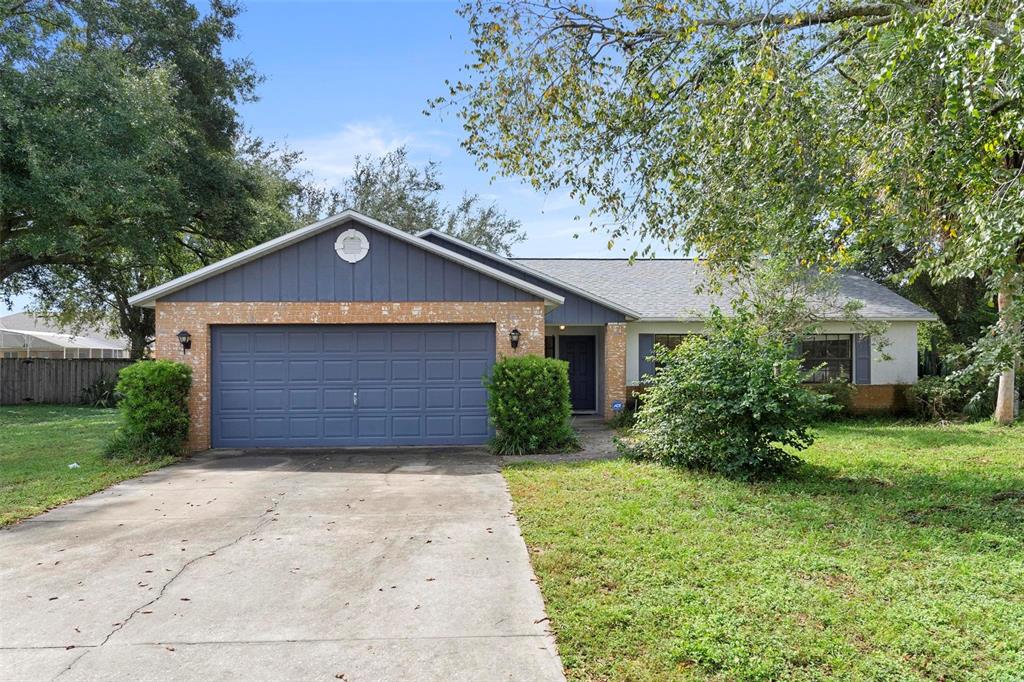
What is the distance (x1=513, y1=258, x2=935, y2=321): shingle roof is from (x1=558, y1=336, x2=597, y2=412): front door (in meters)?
1.50

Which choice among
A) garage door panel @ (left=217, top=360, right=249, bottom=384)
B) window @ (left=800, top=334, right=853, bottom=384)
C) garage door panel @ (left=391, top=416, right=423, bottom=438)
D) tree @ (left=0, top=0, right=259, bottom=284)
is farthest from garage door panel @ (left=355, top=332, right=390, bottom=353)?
window @ (left=800, top=334, right=853, bottom=384)

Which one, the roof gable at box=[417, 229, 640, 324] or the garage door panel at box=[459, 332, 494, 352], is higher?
the roof gable at box=[417, 229, 640, 324]

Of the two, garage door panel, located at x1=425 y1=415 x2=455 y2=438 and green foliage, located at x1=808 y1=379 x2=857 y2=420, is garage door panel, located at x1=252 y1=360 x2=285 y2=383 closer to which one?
garage door panel, located at x1=425 y1=415 x2=455 y2=438

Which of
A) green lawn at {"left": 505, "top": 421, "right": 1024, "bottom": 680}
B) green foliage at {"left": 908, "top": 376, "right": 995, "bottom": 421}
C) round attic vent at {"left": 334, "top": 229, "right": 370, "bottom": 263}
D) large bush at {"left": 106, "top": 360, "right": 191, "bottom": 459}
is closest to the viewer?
green lawn at {"left": 505, "top": 421, "right": 1024, "bottom": 680}

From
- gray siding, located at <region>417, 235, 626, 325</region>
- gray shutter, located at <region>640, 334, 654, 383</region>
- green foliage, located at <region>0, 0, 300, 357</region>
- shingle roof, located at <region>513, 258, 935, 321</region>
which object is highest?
green foliage, located at <region>0, 0, 300, 357</region>

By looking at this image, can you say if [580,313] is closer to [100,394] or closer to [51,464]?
[51,464]

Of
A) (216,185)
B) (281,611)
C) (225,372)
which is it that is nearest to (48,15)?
(216,185)

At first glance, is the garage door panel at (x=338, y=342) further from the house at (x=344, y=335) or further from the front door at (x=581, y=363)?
the front door at (x=581, y=363)

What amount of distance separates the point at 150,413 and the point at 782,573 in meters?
9.16

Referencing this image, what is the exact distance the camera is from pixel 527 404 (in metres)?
10.1

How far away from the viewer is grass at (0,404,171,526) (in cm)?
700

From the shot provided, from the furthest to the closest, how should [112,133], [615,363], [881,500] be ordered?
[615,363]
[112,133]
[881,500]

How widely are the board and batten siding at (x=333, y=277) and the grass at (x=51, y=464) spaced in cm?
300

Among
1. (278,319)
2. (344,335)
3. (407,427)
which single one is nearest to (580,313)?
(407,427)
